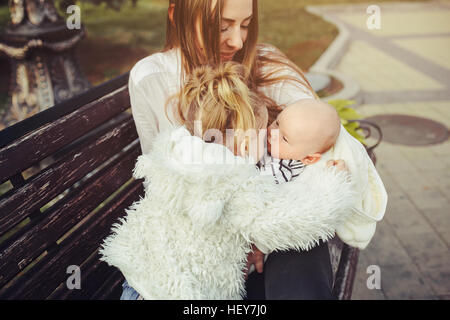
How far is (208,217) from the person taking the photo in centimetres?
123

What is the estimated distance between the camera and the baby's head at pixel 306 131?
4.93ft

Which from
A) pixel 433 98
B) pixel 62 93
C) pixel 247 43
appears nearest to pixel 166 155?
pixel 247 43

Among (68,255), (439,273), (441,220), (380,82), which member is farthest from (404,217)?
(380,82)

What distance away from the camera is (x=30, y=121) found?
1430 mm

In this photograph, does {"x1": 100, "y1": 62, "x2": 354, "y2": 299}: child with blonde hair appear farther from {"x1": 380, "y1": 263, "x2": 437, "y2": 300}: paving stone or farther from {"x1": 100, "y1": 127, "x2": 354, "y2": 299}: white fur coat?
{"x1": 380, "y1": 263, "x2": 437, "y2": 300}: paving stone

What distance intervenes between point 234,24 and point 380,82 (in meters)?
5.17

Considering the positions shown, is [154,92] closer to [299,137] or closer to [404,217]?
[299,137]

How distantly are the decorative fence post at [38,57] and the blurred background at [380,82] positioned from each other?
1cm

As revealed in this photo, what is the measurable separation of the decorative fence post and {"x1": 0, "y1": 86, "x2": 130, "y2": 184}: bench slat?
2.34m

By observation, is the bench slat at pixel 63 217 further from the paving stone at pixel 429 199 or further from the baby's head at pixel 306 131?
the paving stone at pixel 429 199

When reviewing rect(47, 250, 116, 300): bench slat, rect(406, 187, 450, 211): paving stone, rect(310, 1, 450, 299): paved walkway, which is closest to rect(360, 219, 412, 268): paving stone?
rect(310, 1, 450, 299): paved walkway

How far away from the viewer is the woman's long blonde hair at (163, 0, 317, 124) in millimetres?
1675

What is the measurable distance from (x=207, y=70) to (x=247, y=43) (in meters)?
0.44

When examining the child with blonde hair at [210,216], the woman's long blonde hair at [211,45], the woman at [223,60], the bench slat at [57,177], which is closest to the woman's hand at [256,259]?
the woman at [223,60]
